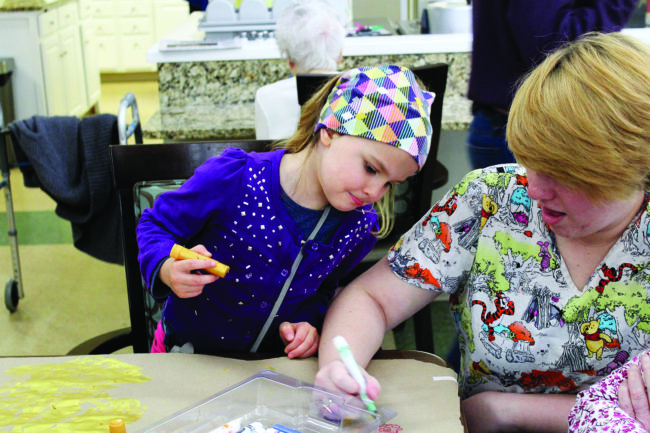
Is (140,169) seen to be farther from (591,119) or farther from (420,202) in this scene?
(420,202)

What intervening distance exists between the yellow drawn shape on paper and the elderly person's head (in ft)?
4.92

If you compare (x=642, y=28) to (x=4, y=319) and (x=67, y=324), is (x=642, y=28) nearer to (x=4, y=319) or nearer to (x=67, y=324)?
(x=67, y=324)

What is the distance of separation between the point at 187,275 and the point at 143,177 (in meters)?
0.44

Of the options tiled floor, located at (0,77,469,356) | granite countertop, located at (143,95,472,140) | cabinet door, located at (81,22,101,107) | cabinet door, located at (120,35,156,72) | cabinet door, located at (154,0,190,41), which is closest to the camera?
granite countertop, located at (143,95,472,140)

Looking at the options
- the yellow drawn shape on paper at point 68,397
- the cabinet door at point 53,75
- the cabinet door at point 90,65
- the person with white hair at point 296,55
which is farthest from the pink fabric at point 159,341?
the cabinet door at point 90,65

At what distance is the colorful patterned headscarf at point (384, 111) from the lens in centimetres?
106

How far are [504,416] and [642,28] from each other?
7.93 feet

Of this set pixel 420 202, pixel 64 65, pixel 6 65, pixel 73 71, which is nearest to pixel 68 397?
pixel 420 202

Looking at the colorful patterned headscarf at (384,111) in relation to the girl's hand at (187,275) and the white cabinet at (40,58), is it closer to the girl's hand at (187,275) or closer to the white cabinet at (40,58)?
the girl's hand at (187,275)

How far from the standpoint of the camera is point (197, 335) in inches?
49.5

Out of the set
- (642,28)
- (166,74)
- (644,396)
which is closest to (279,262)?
(644,396)

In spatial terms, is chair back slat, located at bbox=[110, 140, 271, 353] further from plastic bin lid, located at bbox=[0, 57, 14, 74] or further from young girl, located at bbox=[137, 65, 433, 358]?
plastic bin lid, located at bbox=[0, 57, 14, 74]

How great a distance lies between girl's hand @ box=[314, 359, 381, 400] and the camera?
0.90 meters

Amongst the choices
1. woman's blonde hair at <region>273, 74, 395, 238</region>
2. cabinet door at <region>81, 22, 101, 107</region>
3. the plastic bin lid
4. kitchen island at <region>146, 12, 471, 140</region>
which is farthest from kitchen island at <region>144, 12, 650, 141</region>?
cabinet door at <region>81, 22, 101, 107</region>
